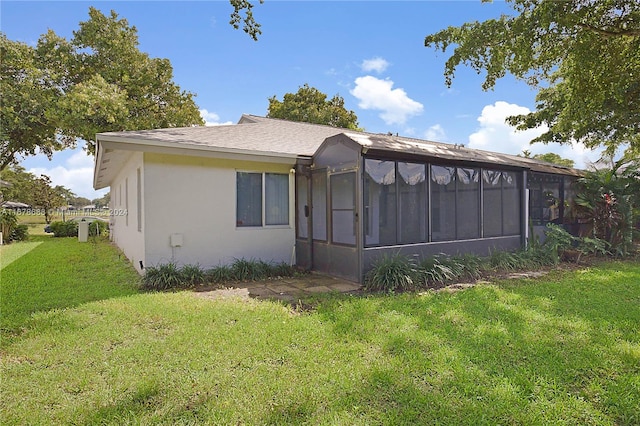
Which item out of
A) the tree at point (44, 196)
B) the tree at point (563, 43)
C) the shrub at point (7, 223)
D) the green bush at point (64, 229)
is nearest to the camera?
the tree at point (563, 43)

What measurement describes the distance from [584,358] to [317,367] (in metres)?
2.60

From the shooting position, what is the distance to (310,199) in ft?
26.9

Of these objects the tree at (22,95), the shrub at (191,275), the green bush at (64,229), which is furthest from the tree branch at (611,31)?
the green bush at (64,229)

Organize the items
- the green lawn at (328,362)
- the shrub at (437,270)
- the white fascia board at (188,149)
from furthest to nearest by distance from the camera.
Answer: the shrub at (437,270) < the white fascia board at (188,149) < the green lawn at (328,362)

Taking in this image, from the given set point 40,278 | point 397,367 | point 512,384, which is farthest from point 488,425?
point 40,278

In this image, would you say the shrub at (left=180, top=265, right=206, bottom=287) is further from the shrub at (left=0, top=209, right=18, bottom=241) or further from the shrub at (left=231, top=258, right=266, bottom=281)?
the shrub at (left=0, top=209, right=18, bottom=241)

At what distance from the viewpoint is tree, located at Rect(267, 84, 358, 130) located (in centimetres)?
2584

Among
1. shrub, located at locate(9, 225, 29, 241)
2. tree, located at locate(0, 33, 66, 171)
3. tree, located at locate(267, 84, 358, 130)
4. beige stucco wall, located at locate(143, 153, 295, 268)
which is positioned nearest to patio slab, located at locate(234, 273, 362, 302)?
beige stucco wall, located at locate(143, 153, 295, 268)

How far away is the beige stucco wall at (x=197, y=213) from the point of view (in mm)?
7180

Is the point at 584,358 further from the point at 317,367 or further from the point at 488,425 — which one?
the point at 317,367

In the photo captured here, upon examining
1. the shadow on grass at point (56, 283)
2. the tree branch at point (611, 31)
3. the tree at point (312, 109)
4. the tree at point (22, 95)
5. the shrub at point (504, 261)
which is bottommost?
the shadow on grass at point (56, 283)

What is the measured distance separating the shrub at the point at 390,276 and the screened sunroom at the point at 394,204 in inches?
8.9

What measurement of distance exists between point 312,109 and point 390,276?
70.0ft

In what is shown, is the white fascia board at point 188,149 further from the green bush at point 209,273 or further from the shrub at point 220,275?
the shrub at point 220,275
